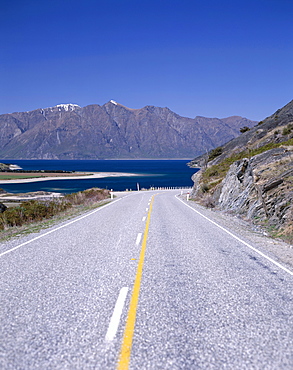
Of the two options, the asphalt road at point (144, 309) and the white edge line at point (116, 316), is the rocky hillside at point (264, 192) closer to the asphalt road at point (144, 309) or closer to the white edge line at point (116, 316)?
the asphalt road at point (144, 309)

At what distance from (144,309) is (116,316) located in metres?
0.49

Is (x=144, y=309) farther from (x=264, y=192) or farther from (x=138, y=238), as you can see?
(x=264, y=192)

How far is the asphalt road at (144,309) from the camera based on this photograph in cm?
372

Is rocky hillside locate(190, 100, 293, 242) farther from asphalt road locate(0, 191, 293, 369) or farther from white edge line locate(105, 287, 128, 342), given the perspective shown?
white edge line locate(105, 287, 128, 342)

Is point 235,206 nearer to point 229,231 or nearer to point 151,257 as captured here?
point 229,231

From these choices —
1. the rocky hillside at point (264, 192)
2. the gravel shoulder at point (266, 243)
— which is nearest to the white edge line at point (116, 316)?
the gravel shoulder at point (266, 243)

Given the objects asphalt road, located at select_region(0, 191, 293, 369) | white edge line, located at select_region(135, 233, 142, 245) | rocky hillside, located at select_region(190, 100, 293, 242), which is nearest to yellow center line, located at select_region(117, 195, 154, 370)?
asphalt road, located at select_region(0, 191, 293, 369)

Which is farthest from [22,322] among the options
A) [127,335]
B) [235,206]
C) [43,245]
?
[235,206]

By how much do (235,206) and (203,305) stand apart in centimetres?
1670

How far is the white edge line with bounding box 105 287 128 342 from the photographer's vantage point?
4.14 meters

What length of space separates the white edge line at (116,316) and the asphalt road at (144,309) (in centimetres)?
1

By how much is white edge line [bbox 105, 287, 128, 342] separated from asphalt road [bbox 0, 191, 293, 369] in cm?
1

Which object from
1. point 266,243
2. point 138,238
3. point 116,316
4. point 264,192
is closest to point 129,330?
point 116,316

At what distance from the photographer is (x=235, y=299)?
5508 mm
